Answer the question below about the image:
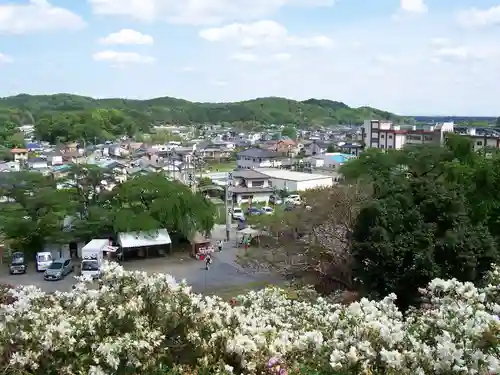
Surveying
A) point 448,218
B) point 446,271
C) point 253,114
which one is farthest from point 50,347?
point 253,114

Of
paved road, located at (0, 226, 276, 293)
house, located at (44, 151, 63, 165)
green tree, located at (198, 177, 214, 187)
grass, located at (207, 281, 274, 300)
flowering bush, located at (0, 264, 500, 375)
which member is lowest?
paved road, located at (0, 226, 276, 293)

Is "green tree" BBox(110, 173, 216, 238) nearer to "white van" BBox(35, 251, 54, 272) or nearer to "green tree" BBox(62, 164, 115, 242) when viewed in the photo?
"green tree" BBox(62, 164, 115, 242)

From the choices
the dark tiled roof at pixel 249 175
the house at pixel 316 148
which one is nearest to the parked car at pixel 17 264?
the dark tiled roof at pixel 249 175

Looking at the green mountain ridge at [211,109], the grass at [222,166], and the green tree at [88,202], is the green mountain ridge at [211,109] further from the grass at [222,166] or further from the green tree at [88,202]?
the green tree at [88,202]

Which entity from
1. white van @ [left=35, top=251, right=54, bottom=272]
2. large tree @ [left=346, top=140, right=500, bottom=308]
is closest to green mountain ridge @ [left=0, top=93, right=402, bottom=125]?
white van @ [left=35, top=251, right=54, bottom=272]

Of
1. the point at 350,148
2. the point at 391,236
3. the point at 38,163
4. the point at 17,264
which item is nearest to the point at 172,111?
the point at 350,148

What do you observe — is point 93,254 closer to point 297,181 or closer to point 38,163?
point 297,181
